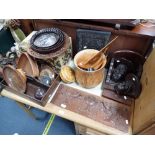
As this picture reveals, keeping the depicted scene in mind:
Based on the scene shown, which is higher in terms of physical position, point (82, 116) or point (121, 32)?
point (121, 32)

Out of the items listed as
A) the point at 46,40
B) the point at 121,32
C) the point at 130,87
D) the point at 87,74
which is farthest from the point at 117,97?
the point at 46,40

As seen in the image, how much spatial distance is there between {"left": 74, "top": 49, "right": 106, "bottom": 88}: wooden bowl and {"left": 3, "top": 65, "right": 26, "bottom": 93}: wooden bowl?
272mm

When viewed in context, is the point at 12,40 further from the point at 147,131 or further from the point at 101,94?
the point at 147,131

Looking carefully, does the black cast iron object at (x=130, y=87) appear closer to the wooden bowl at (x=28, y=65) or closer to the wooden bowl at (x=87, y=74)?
the wooden bowl at (x=87, y=74)

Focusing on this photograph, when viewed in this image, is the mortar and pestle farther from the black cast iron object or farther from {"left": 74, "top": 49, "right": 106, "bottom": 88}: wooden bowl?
the black cast iron object

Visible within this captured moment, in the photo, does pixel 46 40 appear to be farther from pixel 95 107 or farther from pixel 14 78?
pixel 95 107

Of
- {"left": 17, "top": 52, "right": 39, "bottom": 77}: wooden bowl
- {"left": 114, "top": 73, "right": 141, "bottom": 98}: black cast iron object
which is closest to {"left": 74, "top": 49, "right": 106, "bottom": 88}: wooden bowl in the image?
{"left": 114, "top": 73, "right": 141, "bottom": 98}: black cast iron object

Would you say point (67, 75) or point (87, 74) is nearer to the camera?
point (87, 74)

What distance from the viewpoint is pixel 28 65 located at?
2.86ft

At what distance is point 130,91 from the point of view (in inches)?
31.1

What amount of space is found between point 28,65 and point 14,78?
0.10 m

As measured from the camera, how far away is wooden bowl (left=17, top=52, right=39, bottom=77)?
33.3 inches
